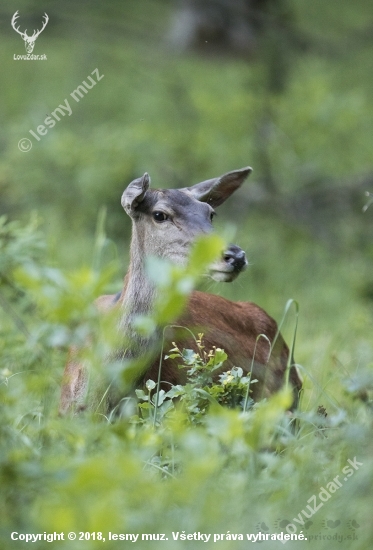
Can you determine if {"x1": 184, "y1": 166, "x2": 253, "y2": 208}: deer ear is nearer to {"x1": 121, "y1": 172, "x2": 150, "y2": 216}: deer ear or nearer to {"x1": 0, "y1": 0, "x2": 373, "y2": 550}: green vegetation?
{"x1": 121, "y1": 172, "x2": 150, "y2": 216}: deer ear

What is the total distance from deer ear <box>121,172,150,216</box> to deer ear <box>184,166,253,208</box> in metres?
0.50

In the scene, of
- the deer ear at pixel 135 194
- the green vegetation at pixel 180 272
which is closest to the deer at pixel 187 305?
the deer ear at pixel 135 194

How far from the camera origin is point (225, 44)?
17906mm

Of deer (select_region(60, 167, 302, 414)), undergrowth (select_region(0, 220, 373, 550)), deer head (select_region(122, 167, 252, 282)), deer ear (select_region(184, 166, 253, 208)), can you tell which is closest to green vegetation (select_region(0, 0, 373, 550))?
undergrowth (select_region(0, 220, 373, 550))

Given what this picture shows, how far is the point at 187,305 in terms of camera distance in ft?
17.3

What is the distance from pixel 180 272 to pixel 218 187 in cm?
324

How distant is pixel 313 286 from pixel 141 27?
10.5m

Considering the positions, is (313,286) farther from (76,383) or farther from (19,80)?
(19,80)

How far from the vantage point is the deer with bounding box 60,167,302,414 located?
4771 mm

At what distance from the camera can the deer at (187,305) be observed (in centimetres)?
477

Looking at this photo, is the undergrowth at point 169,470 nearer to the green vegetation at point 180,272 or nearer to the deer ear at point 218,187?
the green vegetation at point 180,272

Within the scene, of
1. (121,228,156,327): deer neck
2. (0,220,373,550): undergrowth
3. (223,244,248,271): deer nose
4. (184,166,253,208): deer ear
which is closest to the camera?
(0,220,373,550): undergrowth

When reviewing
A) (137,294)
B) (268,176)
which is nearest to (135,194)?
(137,294)

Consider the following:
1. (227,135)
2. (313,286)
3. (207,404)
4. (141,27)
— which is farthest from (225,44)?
(207,404)
